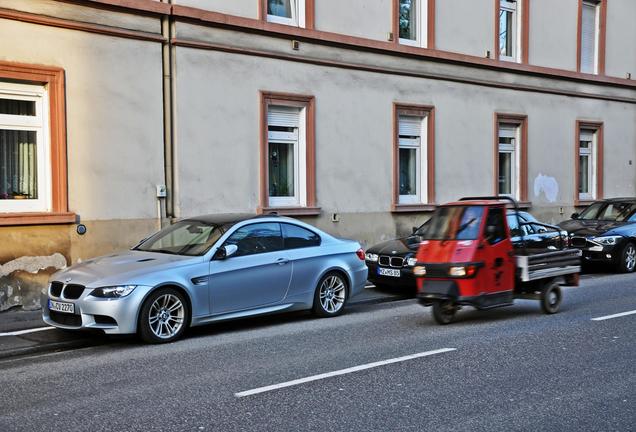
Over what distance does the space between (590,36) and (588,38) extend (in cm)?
14

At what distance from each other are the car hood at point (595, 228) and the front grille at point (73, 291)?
11780 mm

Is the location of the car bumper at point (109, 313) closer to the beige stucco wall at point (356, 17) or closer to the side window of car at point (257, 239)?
the side window of car at point (257, 239)

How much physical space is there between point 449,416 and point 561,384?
1515 millimetres

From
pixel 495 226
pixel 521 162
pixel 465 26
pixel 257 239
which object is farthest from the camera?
pixel 521 162

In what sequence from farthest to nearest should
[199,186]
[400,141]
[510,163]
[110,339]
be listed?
[510,163] < [400,141] < [199,186] < [110,339]

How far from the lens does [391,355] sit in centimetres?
820

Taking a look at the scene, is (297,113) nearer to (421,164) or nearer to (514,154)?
(421,164)

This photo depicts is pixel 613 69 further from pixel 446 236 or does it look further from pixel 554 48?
pixel 446 236

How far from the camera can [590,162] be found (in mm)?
23766

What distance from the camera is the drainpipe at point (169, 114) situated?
45.8 ft

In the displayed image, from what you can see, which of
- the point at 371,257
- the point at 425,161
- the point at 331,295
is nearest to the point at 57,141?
the point at 331,295

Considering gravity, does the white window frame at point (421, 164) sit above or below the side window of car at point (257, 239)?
above

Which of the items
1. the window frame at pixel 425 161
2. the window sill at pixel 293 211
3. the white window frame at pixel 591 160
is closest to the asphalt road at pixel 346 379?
the window sill at pixel 293 211

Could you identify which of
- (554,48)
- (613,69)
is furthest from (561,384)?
(613,69)
